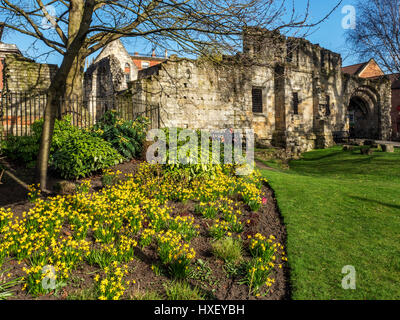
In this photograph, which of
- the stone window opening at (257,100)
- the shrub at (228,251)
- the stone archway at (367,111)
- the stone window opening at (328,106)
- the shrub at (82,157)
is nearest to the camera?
the shrub at (228,251)

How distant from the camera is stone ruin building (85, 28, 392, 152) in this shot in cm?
1491

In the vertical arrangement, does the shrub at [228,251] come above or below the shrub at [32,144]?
below

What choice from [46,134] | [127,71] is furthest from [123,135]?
[127,71]

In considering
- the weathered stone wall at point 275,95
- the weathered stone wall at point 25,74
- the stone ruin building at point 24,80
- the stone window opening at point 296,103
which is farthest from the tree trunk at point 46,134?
the stone window opening at point 296,103

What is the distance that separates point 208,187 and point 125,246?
10.2 feet

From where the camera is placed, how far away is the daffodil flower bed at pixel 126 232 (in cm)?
A: 396

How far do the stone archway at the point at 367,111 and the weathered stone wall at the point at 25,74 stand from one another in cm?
2610

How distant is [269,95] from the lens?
20250mm

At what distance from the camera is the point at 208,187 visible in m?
7.25

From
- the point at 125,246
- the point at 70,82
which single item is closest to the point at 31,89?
the point at 70,82

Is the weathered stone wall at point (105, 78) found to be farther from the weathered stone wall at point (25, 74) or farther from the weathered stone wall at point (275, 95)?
the weathered stone wall at point (25, 74)

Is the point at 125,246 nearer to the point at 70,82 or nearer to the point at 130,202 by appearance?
the point at 130,202

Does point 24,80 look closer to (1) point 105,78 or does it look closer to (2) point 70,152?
(2) point 70,152

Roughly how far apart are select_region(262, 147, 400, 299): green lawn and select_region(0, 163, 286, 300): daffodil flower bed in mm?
508
